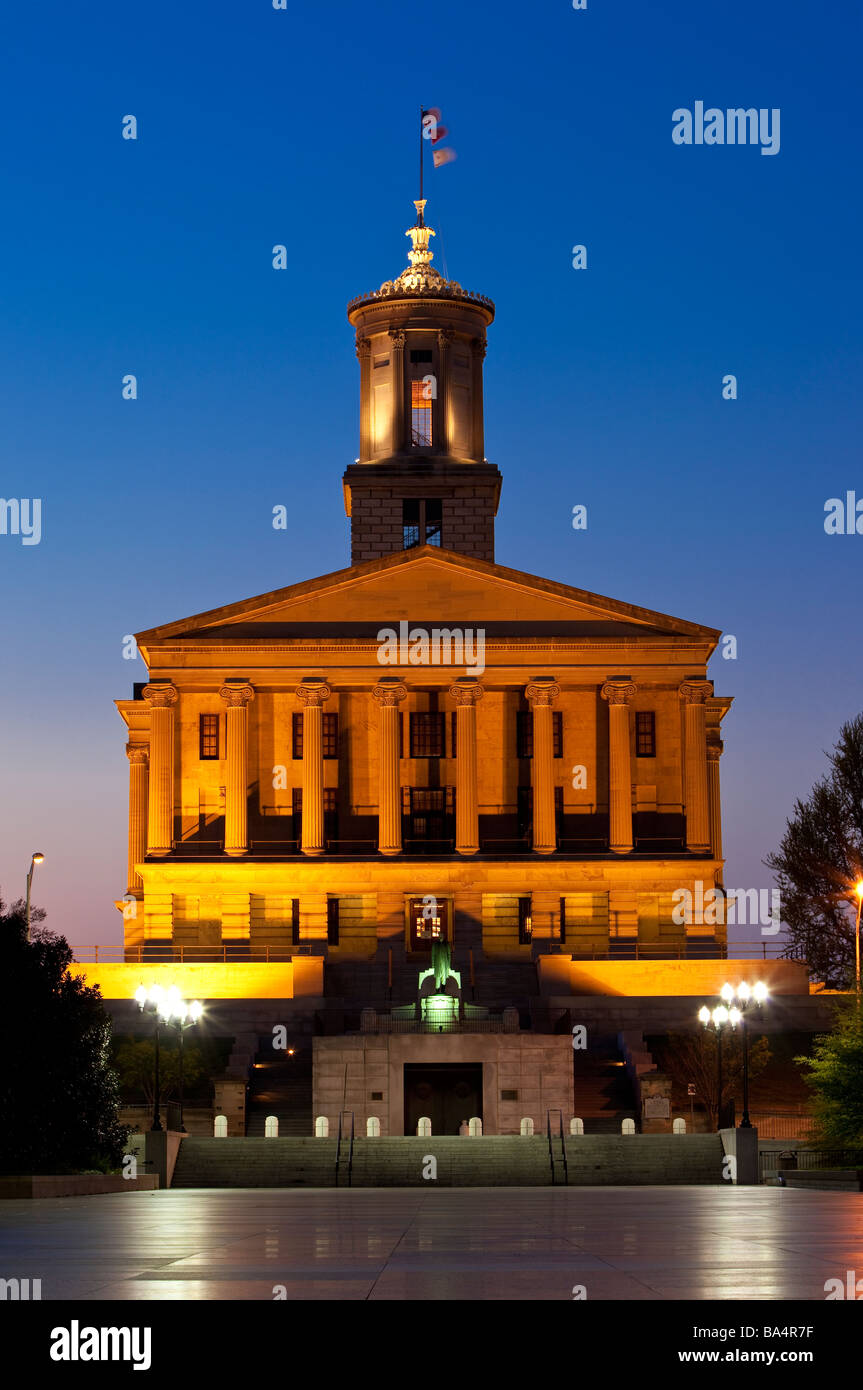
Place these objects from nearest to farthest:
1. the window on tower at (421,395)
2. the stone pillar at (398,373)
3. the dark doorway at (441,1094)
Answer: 1. the dark doorway at (441,1094)
2. the stone pillar at (398,373)
3. the window on tower at (421,395)

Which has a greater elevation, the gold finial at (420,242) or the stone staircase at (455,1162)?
the gold finial at (420,242)

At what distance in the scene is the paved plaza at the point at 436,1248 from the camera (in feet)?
53.6

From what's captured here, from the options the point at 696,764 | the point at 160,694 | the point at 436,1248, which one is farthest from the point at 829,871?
the point at 436,1248

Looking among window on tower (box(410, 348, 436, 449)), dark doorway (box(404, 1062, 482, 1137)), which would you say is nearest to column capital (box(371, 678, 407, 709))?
window on tower (box(410, 348, 436, 449))

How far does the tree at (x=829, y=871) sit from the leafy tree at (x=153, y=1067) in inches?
1254

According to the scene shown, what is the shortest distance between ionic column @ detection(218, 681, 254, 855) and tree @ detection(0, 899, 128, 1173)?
38757 millimetres

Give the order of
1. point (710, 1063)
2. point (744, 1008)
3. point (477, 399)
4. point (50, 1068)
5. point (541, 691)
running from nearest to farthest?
point (50, 1068), point (744, 1008), point (710, 1063), point (541, 691), point (477, 399)

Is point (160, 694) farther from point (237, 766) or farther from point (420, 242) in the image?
point (420, 242)

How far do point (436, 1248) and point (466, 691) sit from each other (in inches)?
2620

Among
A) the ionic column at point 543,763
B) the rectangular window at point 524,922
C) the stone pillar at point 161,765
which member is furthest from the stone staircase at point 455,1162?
the stone pillar at point 161,765

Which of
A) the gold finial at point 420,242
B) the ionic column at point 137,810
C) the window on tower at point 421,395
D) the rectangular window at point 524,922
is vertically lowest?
the rectangular window at point 524,922

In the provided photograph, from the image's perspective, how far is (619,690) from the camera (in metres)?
88.2

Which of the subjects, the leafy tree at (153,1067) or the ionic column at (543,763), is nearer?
the leafy tree at (153,1067)

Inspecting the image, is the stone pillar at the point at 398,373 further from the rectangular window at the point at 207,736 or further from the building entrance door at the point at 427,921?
the building entrance door at the point at 427,921
